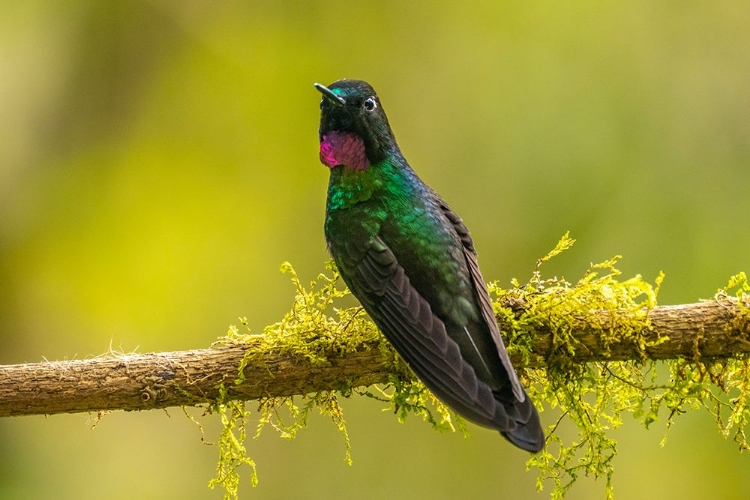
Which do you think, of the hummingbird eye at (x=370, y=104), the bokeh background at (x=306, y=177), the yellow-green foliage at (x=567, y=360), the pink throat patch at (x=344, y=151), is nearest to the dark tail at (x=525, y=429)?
the yellow-green foliage at (x=567, y=360)

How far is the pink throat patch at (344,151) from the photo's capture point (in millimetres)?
4293

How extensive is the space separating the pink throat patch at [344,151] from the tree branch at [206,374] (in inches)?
44.0

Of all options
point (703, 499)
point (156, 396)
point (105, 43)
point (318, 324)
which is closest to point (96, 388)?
point (156, 396)

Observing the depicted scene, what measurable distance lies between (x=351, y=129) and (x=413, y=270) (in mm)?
906

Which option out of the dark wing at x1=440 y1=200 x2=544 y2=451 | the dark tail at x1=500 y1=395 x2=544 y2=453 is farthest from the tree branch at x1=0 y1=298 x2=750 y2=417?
the dark tail at x1=500 y1=395 x2=544 y2=453

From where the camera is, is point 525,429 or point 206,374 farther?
point 206,374

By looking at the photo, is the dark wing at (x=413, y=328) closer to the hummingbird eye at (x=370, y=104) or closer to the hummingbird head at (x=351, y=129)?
the hummingbird head at (x=351, y=129)

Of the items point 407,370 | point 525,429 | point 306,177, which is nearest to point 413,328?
point 407,370

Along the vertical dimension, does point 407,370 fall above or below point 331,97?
below

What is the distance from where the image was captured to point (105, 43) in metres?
8.62

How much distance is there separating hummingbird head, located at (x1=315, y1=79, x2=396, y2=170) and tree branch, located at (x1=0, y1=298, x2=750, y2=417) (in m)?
1.17

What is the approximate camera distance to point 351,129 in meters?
→ 4.34

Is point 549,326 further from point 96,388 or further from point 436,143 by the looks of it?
point 436,143

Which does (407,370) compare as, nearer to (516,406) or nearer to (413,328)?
(413,328)
